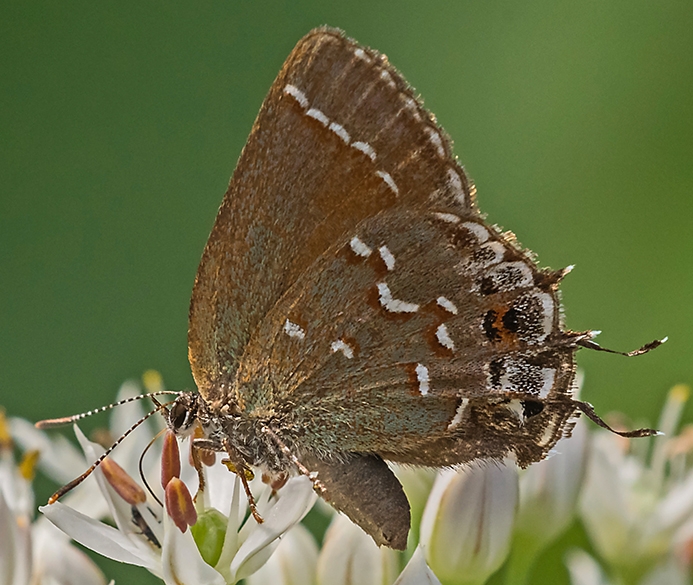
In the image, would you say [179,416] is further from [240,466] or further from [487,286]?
[487,286]

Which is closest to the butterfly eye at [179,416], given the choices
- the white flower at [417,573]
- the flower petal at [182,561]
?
the flower petal at [182,561]

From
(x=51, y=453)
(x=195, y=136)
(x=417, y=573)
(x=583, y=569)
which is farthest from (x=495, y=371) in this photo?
(x=195, y=136)

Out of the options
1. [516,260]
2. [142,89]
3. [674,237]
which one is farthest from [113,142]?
[516,260]

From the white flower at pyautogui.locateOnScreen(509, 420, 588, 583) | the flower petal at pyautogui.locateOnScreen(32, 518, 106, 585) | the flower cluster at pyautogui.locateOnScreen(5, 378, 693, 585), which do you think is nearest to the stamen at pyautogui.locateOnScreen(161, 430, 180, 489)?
the flower cluster at pyautogui.locateOnScreen(5, 378, 693, 585)

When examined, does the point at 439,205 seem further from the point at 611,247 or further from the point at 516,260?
the point at 611,247

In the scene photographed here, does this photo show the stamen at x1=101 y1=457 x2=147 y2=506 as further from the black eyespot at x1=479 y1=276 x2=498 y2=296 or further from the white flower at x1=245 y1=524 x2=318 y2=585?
the black eyespot at x1=479 y1=276 x2=498 y2=296

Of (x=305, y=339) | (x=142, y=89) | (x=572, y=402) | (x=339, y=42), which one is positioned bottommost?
(x=572, y=402)
